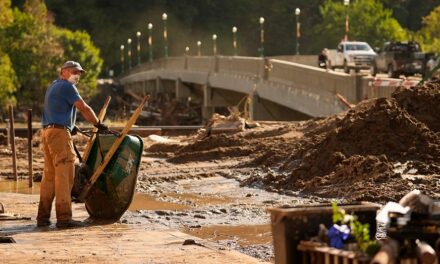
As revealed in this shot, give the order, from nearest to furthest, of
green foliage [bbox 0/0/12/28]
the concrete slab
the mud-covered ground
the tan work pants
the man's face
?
the concrete slab → the tan work pants → the man's face → the mud-covered ground → green foliage [bbox 0/0/12/28]

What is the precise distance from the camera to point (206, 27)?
153375 millimetres

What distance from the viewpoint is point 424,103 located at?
81.6 feet

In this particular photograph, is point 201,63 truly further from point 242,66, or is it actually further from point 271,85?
point 271,85

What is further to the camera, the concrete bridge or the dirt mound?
the concrete bridge

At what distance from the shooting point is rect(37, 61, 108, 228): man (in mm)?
16578

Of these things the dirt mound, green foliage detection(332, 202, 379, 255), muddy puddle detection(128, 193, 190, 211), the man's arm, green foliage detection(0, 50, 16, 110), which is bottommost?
green foliage detection(0, 50, 16, 110)

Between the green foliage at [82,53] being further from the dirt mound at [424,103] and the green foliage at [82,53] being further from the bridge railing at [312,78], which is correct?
the dirt mound at [424,103]

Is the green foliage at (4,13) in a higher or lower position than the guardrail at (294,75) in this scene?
higher

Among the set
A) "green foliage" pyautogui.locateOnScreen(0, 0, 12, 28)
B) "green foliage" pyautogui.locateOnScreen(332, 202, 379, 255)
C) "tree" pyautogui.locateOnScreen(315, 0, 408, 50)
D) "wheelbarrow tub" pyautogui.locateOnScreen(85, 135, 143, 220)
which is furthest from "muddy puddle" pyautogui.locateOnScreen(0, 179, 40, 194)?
"tree" pyautogui.locateOnScreen(315, 0, 408, 50)

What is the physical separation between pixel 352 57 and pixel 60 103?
50.8m

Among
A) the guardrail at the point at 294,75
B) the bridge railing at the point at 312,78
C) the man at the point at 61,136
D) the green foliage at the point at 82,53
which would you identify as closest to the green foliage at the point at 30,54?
the green foliage at the point at 82,53

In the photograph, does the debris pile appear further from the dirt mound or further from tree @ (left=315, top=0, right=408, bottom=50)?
tree @ (left=315, top=0, right=408, bottom=50)

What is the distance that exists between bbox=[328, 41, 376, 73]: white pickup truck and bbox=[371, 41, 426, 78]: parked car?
4.95m

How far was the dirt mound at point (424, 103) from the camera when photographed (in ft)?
Result: 80.7
